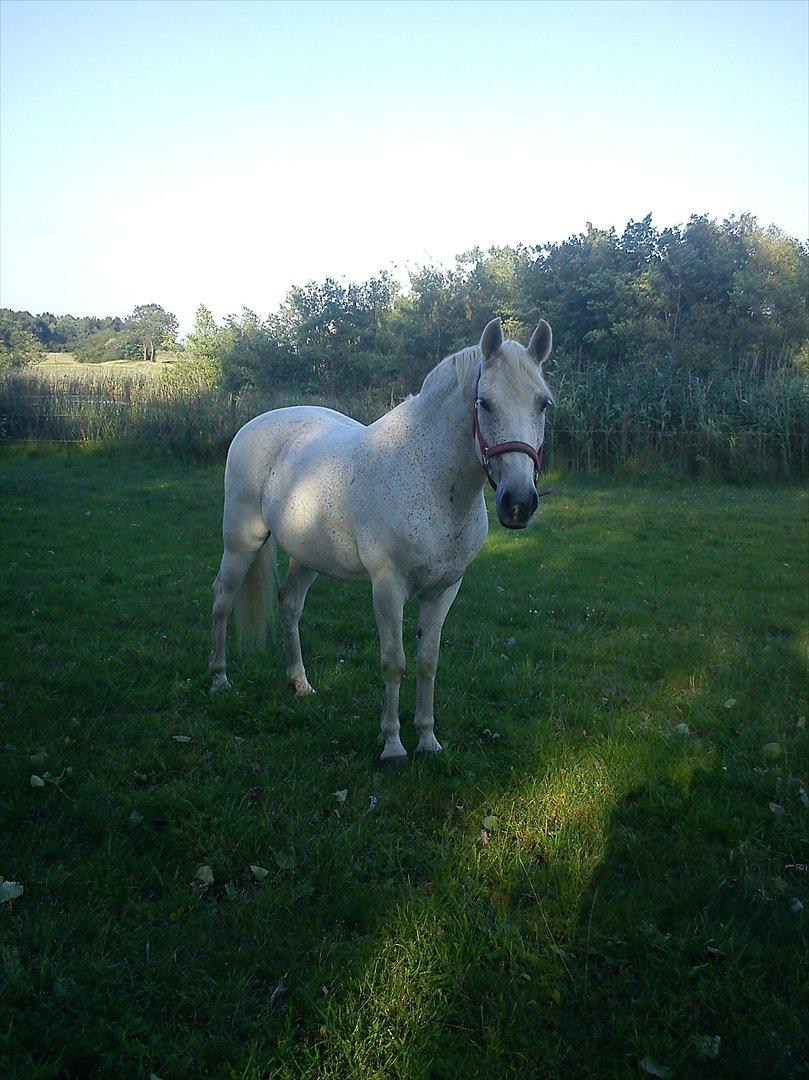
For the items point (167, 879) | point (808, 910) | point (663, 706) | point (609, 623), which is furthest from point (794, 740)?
point (167, 879)

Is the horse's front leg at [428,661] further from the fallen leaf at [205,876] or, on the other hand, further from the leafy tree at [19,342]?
the leafy tree at [19,342]

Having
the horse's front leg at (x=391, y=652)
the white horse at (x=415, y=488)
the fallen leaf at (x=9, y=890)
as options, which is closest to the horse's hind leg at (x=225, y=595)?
the white horse at (x=415, y=488)

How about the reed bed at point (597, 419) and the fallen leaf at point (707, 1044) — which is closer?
the fallen leaf at point (707, 1044)

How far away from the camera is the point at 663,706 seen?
14.3 feet

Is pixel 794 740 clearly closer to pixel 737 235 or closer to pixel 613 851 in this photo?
pixel 613 851

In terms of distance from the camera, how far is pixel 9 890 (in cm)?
253

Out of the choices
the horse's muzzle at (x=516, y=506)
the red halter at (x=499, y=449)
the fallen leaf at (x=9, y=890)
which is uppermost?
the red halter at (x=499, y=449)

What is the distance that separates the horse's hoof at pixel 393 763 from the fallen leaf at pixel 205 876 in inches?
43.1

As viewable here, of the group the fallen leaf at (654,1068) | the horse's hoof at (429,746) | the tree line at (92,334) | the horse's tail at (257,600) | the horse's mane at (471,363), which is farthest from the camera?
the tree line at (92,334)

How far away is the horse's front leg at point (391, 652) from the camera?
3.57 meters

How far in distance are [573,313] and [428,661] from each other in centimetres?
2763

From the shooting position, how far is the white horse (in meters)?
3.00

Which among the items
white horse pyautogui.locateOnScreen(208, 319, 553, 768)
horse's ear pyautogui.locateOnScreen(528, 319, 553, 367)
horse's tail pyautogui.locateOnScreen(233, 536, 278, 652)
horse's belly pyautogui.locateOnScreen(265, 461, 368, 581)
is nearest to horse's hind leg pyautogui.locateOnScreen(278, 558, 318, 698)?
white horse pyautogui.locateOnScreen(208, 319, 553, 768)

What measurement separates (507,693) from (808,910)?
217 centimetres
